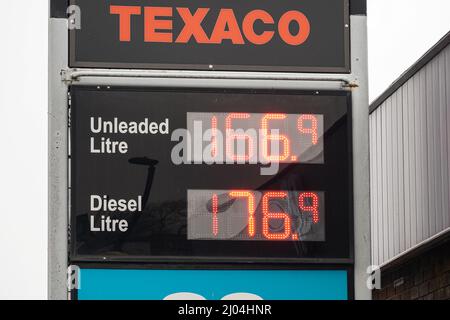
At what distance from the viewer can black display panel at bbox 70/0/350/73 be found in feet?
29.6

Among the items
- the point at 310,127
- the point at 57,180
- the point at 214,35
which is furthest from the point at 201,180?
the point at 214,35

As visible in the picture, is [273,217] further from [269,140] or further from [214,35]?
[214,35]

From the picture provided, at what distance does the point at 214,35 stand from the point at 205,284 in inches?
70.3

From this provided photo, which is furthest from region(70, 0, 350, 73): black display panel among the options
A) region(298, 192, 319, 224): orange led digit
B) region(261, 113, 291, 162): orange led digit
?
region(298, 192, 319, 224): orange led digit

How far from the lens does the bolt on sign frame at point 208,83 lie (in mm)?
8680

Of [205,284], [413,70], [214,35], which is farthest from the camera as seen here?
[413,70]

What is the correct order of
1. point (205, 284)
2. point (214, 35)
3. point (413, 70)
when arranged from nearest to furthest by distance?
point (205, 284), point (214, 35), point (413, 70)

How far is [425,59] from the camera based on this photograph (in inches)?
560

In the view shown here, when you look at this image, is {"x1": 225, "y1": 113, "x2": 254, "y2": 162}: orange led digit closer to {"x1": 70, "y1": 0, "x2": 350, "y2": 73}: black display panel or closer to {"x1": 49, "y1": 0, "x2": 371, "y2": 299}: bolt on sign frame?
{"x1": 49, "y1": 0, "x2": 371, "y2": 299}: bolt on sign frame

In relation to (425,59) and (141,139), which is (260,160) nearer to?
(141,139)

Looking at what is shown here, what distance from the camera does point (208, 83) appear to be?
8.93m

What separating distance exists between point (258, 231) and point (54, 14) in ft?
6.94

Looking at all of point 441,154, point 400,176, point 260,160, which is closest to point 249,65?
point 260,160

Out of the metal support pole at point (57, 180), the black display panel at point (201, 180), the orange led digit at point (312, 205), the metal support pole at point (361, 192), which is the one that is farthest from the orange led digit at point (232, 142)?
the metal support pole at point (57, 180)
